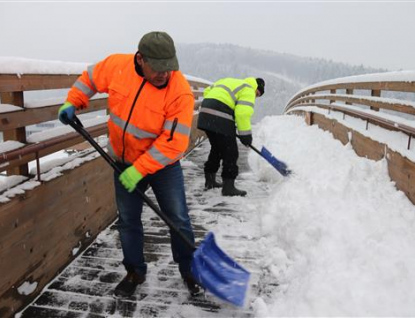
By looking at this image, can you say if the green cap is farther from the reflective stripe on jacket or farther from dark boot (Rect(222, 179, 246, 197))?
dark boot (Rect(222, 179, 246, 197))

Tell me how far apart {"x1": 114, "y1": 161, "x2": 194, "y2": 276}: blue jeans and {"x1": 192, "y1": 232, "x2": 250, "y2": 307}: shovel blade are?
0.79 ft

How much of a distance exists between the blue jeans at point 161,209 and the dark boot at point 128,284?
49mm

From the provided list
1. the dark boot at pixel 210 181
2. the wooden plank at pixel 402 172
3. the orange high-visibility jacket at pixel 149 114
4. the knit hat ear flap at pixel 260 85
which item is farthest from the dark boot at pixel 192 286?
the knit hat ear flap at pixel 260 85

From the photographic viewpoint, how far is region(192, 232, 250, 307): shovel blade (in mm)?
2574

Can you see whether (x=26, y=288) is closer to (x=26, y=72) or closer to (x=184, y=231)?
(x=184, y=231)

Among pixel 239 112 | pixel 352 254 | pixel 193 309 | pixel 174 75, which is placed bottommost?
pixel 193 309

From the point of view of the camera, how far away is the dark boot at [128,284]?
305 cm

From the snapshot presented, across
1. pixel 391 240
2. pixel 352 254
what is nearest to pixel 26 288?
pixel 352 254

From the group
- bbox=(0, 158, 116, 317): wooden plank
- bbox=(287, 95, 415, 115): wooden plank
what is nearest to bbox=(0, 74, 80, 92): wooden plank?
bbox=(0, 158, 116, 317): wooden plank

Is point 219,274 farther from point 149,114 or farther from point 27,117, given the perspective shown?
point 27,117

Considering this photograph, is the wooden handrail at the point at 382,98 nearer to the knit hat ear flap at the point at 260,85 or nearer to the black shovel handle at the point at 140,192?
the knit hat ear flap at the point at 260,85

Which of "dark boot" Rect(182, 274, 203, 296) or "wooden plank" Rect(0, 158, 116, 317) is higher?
"wooden plank" Rect(0, 158, 116, 317)

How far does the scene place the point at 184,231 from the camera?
10.0ft

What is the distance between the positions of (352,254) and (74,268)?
8.00ft
